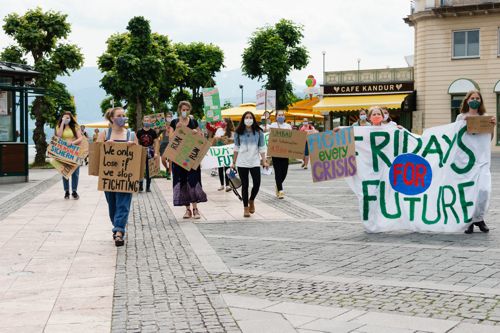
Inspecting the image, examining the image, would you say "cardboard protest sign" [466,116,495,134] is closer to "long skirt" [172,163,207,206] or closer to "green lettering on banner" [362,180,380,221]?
"green lettering on banner" [362,180,380,221]

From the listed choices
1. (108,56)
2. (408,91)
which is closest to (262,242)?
(408,91)

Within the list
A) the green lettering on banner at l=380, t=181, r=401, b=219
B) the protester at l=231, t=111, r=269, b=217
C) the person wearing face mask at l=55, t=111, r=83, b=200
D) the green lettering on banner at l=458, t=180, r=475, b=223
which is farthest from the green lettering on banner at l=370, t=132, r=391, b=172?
the person wearing face mask at l=55, t=111, r=83, b=200

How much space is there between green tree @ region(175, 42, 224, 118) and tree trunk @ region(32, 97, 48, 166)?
45422mm

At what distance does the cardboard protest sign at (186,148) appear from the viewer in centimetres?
1165

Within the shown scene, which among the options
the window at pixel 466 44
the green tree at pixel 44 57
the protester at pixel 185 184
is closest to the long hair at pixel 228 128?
the protester at pixel 185 184

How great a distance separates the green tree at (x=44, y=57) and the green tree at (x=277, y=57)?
24257mm

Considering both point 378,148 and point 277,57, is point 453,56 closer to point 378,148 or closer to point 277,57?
point 277,57

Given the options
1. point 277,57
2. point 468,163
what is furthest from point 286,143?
point 277,57

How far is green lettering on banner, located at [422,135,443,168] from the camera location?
32.0 feet

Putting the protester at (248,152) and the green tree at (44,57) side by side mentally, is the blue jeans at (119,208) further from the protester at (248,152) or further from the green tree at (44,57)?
the green tree at (44,57)

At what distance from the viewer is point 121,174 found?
30.8 feet

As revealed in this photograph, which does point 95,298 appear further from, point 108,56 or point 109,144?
point 108,56

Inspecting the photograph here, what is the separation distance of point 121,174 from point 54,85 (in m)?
27.2

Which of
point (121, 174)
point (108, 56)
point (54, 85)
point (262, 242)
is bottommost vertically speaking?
point (262, 242)
